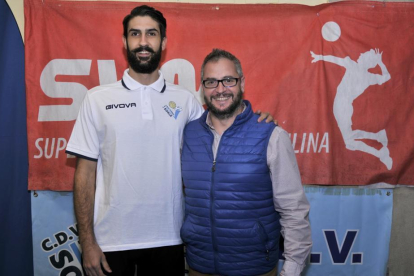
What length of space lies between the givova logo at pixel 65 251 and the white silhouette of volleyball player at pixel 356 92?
1814 millimetres

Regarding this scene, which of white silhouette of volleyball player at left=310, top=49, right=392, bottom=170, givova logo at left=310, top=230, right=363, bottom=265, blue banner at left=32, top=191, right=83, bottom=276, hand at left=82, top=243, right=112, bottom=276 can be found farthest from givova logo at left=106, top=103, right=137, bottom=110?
givova logo at left=310, top=230, right=363, bottom=265

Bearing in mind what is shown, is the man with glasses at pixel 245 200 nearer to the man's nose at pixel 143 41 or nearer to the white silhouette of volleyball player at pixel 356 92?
the man's nose at pixel 143 41

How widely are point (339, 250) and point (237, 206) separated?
1278mm

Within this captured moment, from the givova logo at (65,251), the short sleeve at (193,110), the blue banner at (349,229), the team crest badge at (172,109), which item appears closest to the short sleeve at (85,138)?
the team crest badge at (172,109)

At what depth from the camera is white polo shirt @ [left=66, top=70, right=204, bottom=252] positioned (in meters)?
1.62

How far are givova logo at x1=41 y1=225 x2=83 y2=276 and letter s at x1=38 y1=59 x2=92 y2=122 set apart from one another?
71cm

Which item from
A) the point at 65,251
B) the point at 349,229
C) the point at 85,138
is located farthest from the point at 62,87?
the point at 349,229

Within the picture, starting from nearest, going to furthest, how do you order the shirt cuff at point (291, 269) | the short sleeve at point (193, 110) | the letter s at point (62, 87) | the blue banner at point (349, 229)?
1. the shirt cuff at point (291, 269)
2. the short sleeve at point (193, 110)
3. the letter s at point (62, 87)
4. the blue banner at point (349, 229)

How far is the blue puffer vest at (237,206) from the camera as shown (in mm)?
1452

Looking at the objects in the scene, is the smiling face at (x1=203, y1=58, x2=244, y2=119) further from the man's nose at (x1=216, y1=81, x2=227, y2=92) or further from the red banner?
the red banner

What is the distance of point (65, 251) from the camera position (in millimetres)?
2307

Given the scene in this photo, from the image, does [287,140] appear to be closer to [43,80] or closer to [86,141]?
[86,141]

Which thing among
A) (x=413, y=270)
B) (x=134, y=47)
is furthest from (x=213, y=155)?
(x=413, y=270)

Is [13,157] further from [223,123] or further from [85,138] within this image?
[223,123]
